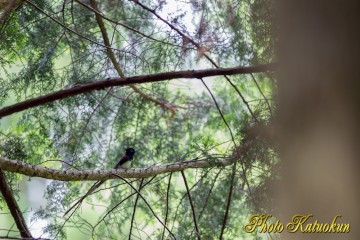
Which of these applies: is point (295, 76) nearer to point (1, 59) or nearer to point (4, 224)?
point (1, 59)

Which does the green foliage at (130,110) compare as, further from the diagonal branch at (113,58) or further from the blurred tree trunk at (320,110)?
the blurred tree trunk at (320,110)

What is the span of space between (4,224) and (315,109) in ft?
30.0

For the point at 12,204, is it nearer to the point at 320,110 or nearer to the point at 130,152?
the point at 130,152

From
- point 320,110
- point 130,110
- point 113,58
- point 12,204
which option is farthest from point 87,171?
point 320,110

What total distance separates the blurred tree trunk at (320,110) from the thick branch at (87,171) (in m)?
1.96

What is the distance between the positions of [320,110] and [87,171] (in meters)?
2.20

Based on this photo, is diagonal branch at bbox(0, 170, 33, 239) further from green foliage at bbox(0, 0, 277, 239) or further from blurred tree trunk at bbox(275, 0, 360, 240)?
blurred tree trunk at bbox(275, 0, 360, 240)

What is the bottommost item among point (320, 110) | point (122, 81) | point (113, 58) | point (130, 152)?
point (320, 110)

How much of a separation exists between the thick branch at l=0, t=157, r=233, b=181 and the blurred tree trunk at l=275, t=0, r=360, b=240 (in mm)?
1963

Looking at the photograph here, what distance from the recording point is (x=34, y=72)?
4.07 metres

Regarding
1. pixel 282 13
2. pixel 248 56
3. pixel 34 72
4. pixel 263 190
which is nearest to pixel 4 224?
pixel 34 72

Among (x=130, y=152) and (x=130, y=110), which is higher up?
(x=130, y=110)

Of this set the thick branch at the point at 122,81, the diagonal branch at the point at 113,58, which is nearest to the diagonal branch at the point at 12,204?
the thick branch at the point at 122,81

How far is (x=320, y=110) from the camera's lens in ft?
3.63
